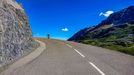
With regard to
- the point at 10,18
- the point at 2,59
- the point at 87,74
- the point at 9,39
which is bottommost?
the point at 87,74

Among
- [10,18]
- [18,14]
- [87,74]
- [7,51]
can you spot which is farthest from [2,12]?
[87,74]

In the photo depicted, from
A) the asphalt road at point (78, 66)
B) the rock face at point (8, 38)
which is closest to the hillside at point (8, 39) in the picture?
the rock face at point (8, 38)

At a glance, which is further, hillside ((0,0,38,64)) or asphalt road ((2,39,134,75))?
hillside ((0,0,38,64))

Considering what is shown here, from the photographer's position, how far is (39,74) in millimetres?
10805

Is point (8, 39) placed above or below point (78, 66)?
above

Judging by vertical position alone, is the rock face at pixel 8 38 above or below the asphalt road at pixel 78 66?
above

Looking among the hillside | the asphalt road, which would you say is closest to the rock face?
the hillside

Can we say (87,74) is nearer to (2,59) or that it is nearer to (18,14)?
(2,59)

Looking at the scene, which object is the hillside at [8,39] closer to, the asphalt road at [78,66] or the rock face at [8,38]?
the rock face at [8,38]

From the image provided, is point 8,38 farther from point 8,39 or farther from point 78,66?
point 78,66

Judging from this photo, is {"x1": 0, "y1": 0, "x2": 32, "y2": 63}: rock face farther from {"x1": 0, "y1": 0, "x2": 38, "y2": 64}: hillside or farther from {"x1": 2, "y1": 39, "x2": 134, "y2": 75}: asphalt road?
{"x1": 2, "y1": 39, "x2": 134, "y2": 75}: asphalt road

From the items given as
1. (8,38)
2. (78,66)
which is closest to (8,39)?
(8,38)

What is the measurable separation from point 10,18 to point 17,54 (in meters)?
2.65

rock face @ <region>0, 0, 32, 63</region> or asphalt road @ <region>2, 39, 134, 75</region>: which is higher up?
rock face @ <region>0, 0, 32, 63</region>
